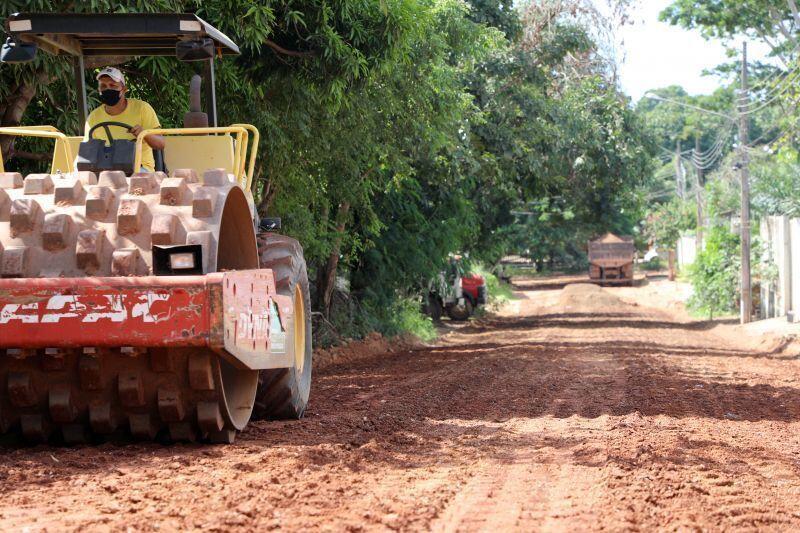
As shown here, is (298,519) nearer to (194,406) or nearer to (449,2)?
(194,406)

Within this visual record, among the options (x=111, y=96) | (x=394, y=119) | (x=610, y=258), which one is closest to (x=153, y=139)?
(x=111, y=96)

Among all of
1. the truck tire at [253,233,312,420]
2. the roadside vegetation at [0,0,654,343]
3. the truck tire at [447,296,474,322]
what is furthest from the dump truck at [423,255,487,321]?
the truck tire at [253,233,312,420]

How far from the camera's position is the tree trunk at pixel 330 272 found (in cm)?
1828

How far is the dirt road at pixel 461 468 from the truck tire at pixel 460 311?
1891 cm

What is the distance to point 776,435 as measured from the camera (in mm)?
7711

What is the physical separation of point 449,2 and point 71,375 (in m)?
13.8

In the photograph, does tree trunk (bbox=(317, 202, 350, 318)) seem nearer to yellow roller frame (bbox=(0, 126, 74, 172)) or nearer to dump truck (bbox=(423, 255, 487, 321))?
dump truck (bbox=(423, 255, 487, 321))

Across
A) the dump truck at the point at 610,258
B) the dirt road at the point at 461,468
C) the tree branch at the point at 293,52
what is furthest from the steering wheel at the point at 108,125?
the dump truck at the point at 610,258

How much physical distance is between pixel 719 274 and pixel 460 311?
7019 mm

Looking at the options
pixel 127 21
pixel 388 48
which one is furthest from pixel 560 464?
pixel 388 48

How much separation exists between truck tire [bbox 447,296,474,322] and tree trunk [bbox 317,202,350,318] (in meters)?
11.0

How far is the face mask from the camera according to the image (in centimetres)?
764

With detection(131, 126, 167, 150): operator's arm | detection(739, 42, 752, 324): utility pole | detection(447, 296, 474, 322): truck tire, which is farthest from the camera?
detection(447, 296, 474, 322): truck tire

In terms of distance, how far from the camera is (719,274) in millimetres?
28703
